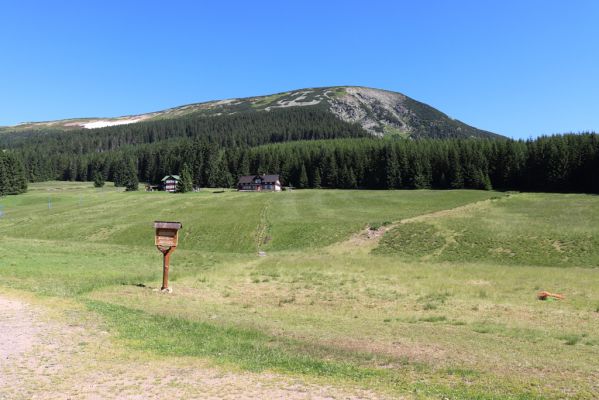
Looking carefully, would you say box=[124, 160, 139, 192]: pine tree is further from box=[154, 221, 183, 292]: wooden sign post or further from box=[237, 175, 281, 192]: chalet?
box=[154, 221, 183, 292]: wooden sign post

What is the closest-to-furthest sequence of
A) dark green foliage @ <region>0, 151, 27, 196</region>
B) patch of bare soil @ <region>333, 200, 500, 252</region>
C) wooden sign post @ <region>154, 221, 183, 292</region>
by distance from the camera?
wooden sign post @ <region>154, 221, 183, 292</region> → patch of bare soil @ <region>333, 200, 500, 252</region> → dark green foliage @ <region>0, 151, 27, 196</region>

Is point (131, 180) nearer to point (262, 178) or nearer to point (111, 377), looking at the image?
point (262, 178)

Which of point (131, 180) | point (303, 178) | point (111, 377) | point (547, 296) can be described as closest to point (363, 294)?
point (547, 296)

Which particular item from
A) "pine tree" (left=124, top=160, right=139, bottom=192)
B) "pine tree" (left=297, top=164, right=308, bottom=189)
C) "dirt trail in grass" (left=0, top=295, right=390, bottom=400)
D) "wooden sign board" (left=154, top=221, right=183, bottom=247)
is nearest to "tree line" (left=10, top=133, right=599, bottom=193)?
"pine tree" (left=297, top=164, right=308, bottom=189)

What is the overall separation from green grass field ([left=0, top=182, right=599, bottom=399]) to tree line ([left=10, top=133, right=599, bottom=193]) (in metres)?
38.5

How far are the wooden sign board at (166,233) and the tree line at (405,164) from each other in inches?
3756

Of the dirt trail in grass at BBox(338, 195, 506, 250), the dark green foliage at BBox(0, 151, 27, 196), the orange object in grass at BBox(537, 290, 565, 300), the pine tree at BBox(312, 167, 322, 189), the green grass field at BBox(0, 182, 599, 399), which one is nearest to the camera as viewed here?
the green grass field at BBox(0, 182, 599, 399)

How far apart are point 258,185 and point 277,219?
248 feet

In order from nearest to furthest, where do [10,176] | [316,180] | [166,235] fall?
[166,235] → [10,176] → [316,180]

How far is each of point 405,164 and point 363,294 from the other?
104 metres

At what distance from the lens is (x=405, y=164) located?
123 meters

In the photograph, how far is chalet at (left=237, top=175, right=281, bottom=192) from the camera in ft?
449

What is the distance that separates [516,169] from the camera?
10650cm

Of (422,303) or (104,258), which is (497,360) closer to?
(422,303)
